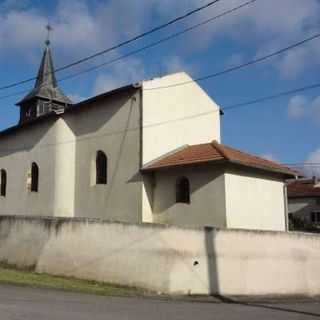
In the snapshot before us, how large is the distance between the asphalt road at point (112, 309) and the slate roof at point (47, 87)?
2520cm

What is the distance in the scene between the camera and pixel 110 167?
22781 mm

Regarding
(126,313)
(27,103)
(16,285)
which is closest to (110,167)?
(16,285)

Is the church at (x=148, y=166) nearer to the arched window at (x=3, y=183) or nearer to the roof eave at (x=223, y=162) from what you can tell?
the roof eave at (x=223, y=162)

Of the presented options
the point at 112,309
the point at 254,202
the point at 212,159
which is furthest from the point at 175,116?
the point at 112,309

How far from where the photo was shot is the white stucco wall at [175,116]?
863 inches

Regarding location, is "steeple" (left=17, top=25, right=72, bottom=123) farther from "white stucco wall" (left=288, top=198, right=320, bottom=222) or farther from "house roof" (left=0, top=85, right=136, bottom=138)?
"white stucco wall" (left=288, top=198, right=320, bottom=222)

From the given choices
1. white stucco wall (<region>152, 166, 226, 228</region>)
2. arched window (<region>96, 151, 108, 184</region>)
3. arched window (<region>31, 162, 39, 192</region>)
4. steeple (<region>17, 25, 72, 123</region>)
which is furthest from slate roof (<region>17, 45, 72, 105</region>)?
white stucco wall (<region>152, 166, 226, 228</region>)

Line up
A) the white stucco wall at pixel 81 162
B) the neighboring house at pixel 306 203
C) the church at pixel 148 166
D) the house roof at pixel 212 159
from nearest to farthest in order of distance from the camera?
the house roof at pixel 212 159, the church at pixel 148 166, the white stucco wall at pixel 81 162, the neighboring house at pixel 306 203

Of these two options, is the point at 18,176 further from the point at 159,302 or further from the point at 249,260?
the point at 159,302

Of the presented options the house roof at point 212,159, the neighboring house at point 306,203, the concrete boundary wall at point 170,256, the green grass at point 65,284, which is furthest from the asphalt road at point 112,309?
the neighboring house at point 306,203

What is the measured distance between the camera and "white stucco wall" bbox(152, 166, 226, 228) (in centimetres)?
1956

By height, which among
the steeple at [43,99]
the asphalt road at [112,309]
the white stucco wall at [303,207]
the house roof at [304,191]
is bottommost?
the asphalt road at [112,309]

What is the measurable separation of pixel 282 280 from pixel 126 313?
28.2 feet

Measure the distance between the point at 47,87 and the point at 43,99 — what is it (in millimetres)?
1559
